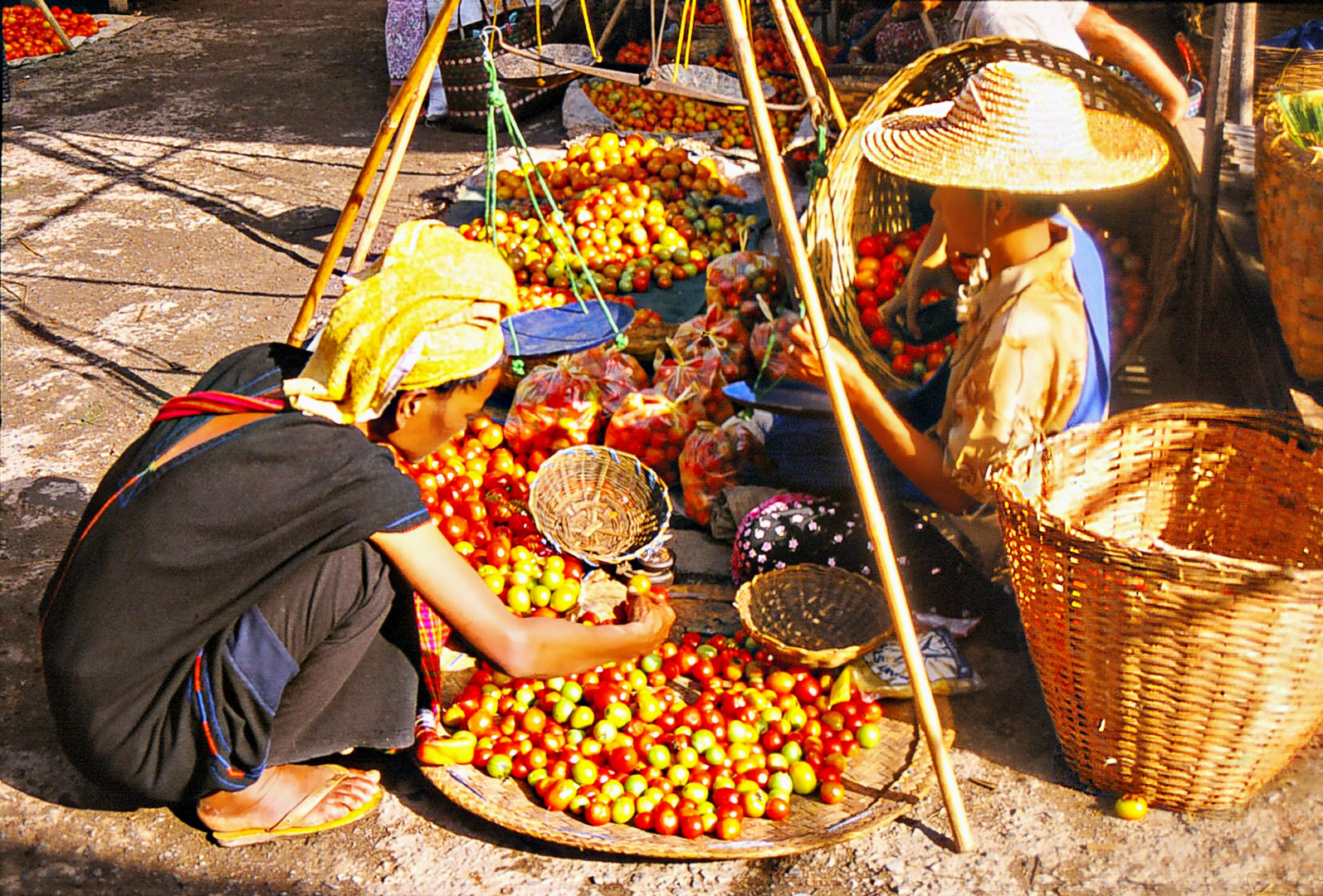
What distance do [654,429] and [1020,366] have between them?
1.43 m

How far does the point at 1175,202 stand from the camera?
3.46 meters

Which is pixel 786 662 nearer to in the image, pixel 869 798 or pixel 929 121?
pixel 869 798

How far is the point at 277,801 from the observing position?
2.44 meters

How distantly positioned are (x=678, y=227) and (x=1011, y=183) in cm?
279

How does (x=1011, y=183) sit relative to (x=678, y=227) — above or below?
above

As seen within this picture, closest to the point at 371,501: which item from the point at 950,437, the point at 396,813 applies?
the point at 396,813

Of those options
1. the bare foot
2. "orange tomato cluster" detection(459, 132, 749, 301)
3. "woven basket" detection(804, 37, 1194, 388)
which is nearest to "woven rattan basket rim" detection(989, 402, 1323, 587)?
"woven basket" detection(804, 37, 1194, 388)

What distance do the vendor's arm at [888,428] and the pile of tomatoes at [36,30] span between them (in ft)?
32.9

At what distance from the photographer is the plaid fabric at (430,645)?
245 cm

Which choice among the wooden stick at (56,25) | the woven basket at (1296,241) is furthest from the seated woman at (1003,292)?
the wooden stick at (56,25)

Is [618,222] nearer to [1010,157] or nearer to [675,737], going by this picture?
[1010,157]

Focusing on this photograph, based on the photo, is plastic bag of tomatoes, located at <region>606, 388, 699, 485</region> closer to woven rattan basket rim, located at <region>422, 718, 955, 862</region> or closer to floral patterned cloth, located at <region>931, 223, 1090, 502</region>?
floral patterned cloth, located at <region>931, 223, 1090, 502</region>

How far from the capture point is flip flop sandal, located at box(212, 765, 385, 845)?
2436 millimetres

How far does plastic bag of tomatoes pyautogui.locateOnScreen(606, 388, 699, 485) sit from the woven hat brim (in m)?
1.03
